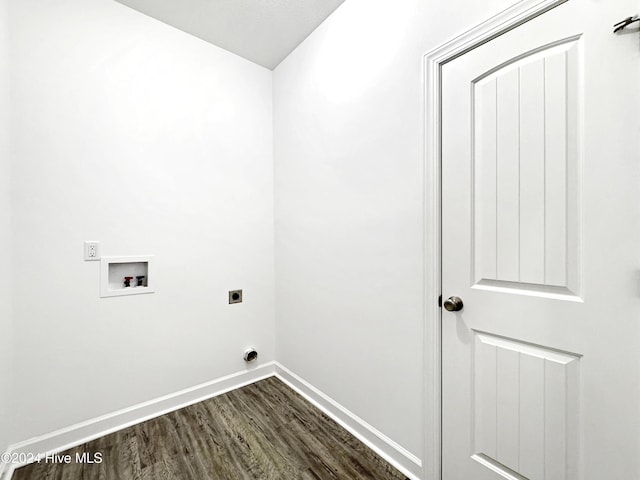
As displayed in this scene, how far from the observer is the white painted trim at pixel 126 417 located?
1544 millimetres

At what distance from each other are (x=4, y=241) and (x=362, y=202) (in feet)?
6.18

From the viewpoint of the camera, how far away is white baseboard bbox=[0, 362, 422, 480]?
1.47 metres

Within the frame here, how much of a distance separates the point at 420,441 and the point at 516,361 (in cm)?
65

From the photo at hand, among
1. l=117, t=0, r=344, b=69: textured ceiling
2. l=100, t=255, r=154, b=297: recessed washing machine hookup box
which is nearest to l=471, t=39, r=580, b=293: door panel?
l=117, t=0, r=344, b=69: textured ceiling

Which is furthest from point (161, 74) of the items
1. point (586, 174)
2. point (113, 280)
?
point (586, 174)

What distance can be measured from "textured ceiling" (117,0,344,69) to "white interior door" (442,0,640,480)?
1.18 metres

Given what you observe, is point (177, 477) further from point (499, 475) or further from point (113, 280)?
point (499, 475)

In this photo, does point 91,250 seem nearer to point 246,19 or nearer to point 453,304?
point 246,19

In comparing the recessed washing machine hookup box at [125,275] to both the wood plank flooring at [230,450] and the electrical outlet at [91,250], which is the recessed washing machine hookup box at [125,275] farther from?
the wood plank flooring at [230,450]

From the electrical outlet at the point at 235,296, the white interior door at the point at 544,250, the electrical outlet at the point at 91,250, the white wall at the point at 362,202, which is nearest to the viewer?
the white interior door at the point at 544,250

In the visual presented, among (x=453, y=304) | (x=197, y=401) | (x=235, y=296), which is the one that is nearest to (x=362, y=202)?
(x=453, y=304)

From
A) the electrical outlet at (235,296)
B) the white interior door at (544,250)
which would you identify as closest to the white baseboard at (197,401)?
the white interior door at (544,250)

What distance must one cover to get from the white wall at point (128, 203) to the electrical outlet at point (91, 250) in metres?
0.03

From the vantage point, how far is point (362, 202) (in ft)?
5.49
